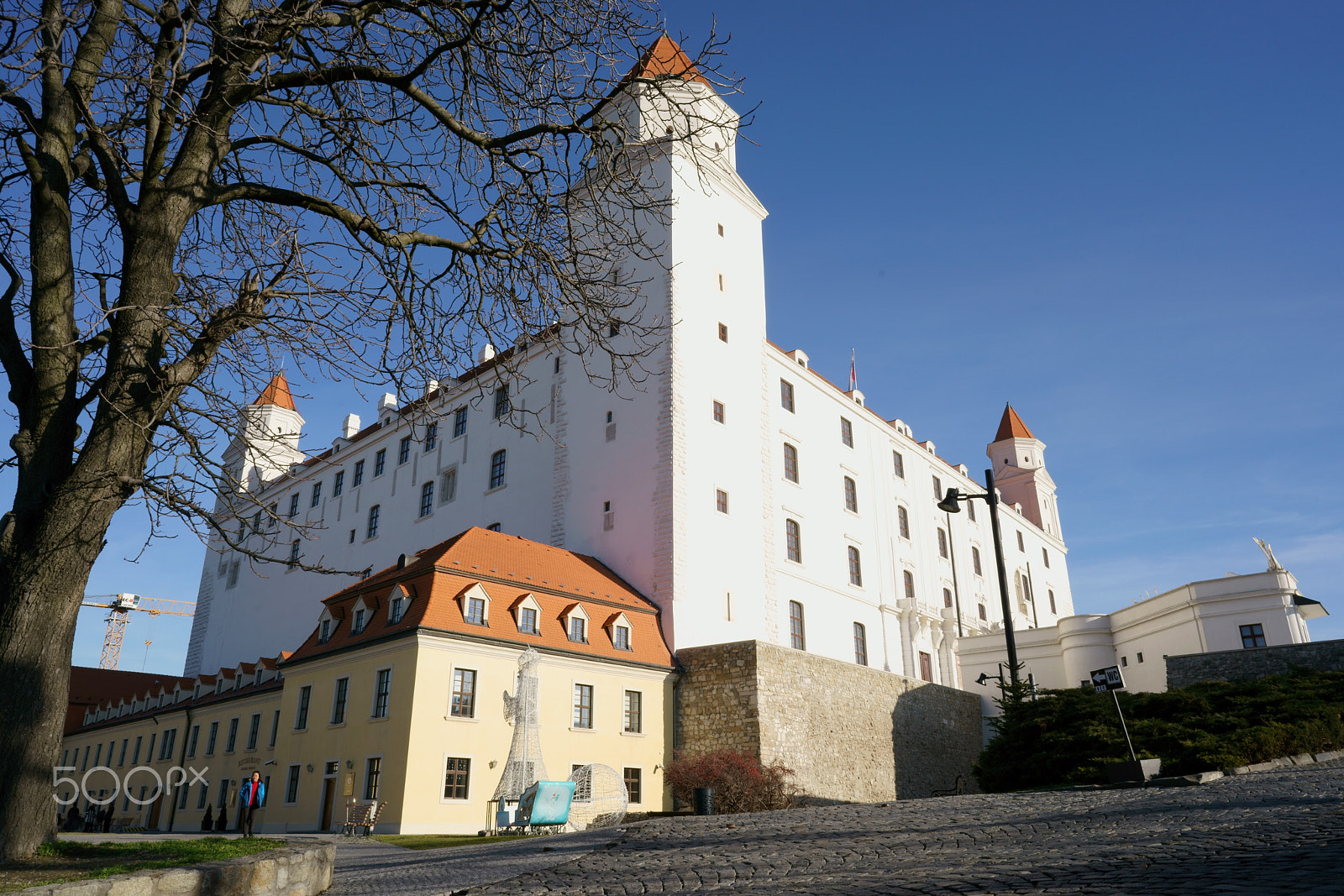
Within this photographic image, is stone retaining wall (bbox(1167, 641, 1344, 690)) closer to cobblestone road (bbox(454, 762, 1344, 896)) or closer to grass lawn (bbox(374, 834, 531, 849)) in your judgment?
cobblestone road (bbox(454, 762, 1344, 896))

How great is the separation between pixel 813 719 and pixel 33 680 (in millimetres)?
23104

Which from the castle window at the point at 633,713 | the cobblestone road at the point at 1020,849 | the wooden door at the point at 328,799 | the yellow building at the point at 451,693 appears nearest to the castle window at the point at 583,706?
the yellow building at the point at 451,693

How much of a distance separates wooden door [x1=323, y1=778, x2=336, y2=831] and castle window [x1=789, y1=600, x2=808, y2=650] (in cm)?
1606

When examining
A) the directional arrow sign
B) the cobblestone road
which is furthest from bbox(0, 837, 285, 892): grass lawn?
the directional arrow sign

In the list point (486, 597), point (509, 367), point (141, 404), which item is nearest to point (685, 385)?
point (486, 597)

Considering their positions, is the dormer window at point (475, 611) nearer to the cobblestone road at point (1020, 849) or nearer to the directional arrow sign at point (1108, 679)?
the cobblestone road at point (1020, 849)

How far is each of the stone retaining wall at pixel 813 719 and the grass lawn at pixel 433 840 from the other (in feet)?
26.6

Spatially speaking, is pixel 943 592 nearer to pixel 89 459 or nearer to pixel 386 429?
pixel 386 429

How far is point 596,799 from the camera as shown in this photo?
2088 centimetres

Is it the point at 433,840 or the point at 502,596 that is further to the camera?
the point at 502,596

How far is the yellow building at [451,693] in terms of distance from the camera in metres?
21.9

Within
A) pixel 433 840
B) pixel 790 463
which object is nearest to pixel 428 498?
pixel 790 463

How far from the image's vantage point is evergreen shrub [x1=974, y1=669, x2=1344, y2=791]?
15.7 m

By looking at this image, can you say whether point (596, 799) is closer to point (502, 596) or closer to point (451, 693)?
point (451, 693)
